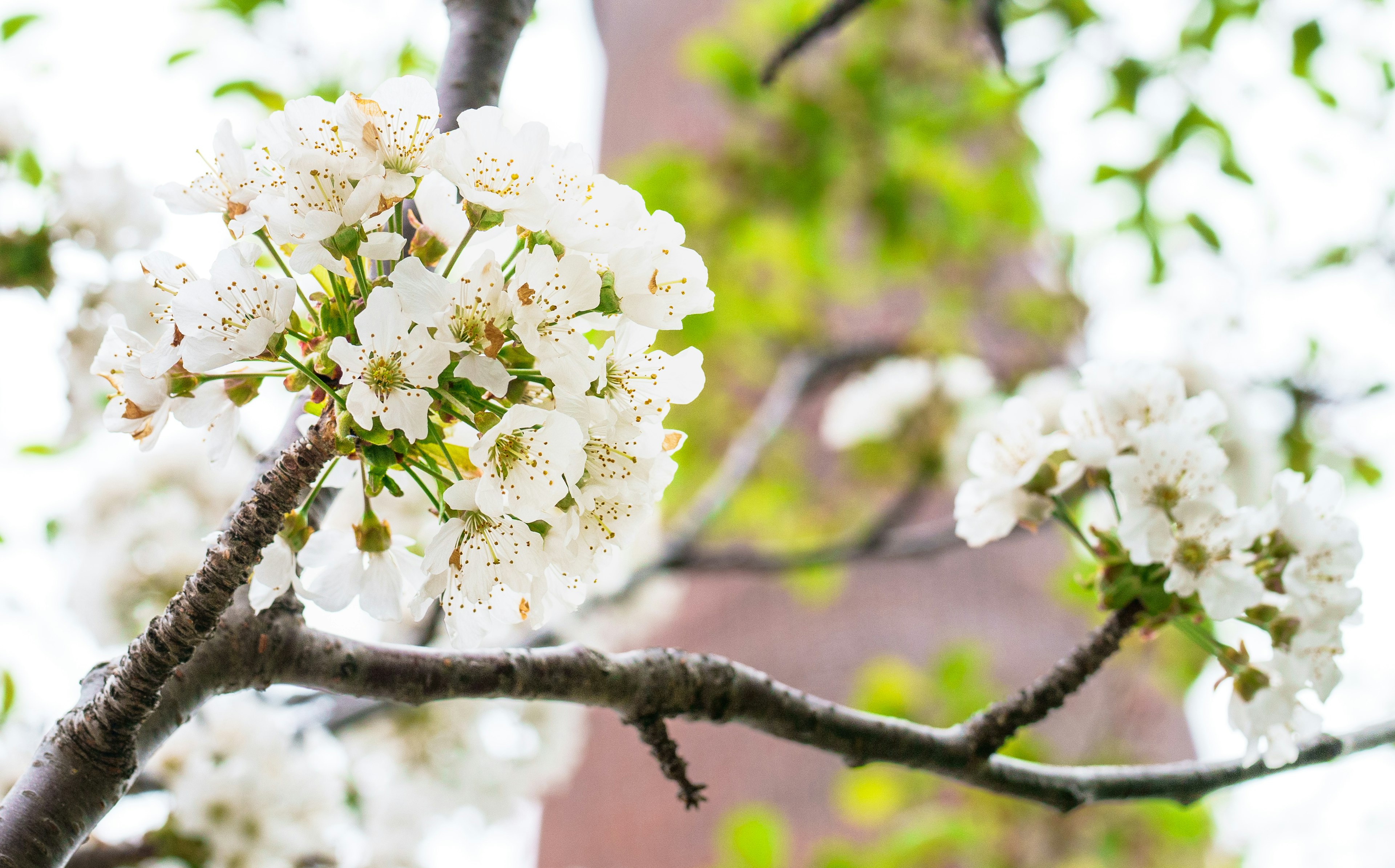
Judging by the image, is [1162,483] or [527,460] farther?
[1162,483]

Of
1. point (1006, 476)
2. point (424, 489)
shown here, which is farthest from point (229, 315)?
point (1006, 476)

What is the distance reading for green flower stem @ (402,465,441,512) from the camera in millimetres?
653

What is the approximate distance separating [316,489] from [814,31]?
82 centimetres

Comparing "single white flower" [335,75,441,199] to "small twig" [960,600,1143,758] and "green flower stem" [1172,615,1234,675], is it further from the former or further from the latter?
"green flower stem" [1172,615,1234,675]

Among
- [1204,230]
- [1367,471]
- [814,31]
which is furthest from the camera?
[1367,471]

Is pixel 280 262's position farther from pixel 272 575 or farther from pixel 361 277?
pixel 272 575

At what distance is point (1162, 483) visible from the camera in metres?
0.85

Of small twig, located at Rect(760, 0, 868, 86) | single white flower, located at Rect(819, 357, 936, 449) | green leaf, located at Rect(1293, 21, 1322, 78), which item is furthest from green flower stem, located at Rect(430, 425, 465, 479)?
single white flower, located at Rect(819, 357, 936, 449)

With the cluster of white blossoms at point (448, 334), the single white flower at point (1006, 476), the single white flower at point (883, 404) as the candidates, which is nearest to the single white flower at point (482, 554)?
the cluster of white blossoms at point (448, 334)

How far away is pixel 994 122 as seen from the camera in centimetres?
294

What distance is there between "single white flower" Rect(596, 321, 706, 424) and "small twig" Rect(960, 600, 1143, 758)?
40cm

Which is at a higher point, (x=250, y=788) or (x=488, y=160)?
(x=488, y=160)

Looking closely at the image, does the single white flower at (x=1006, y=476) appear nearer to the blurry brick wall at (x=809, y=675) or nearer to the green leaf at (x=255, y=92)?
the green leaf at (x=255, y=92)

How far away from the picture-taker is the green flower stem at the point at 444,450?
649 mm
